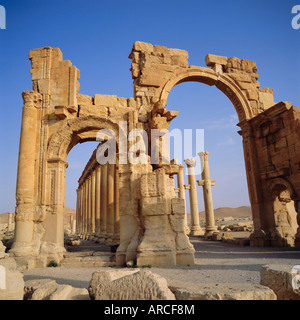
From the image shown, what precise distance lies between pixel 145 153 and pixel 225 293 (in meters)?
6.42

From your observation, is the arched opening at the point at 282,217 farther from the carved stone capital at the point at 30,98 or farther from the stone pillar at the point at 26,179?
the carved stone capital at the point at 30,98

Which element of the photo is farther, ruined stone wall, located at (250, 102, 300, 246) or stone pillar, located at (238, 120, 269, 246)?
stone pillar, located at (238, 120, 269, 246)

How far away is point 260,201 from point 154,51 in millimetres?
8209

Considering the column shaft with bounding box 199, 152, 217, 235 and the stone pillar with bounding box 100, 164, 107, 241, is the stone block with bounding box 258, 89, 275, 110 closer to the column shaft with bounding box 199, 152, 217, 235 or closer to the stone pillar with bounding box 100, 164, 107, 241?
the column shaft with bounding box 199, 152, 217, 235

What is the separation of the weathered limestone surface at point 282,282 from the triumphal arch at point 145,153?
153 inches

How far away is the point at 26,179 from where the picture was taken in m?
8.75

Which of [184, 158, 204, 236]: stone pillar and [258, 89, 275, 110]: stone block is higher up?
[258, 89, 275, 110]: stone block

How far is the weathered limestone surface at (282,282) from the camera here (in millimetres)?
3207

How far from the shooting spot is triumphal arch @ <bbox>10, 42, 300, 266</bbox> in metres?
7.64

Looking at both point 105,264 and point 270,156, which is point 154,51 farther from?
point 105,264

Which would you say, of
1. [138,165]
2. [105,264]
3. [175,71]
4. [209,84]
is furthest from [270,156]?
[105,264]

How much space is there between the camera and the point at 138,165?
8.64m

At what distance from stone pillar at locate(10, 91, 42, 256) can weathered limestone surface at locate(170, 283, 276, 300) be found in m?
6.61

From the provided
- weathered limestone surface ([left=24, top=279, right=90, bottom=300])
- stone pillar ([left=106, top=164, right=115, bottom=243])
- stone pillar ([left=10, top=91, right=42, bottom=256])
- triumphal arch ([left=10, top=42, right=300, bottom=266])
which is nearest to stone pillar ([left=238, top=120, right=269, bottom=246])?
triumphal arch ([left=10, top=42, right=300, bottom=266])
